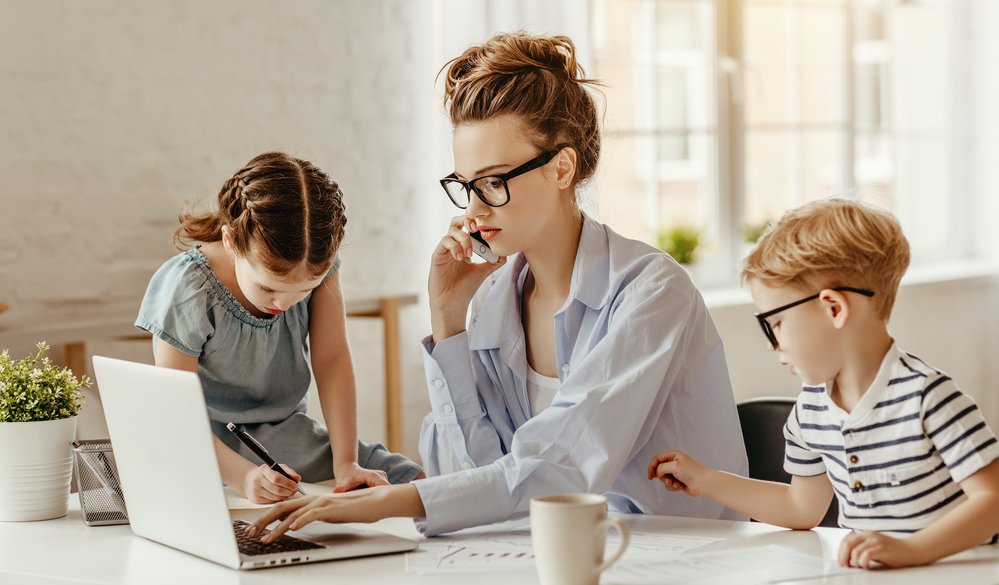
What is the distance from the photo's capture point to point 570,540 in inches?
31.3

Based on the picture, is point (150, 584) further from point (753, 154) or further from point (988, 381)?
point (988, 381)

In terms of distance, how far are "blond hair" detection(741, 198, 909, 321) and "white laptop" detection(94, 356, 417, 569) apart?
20.2 inches

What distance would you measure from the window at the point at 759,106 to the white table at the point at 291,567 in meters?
2.55

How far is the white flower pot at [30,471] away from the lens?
1.15m

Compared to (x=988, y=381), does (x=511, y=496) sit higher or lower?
higher

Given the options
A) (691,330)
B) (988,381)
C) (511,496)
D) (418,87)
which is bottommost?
(988,381)

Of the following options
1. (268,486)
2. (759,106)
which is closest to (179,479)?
(268,486)

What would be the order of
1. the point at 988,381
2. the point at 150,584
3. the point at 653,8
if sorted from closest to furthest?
the point at 150,584, the point at 653,8, the point at 988,381

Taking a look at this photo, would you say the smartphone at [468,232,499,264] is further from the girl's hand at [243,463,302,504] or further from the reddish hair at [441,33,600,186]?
the girl's hand at [243,463,302,504]

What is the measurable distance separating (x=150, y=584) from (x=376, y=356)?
217 centimetres

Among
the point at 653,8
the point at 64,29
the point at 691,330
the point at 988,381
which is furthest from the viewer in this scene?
the point at 988,381

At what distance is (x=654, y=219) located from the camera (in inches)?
150

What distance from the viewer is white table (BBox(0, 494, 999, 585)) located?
34.4 inches

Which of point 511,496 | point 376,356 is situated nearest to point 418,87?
point 376,356
